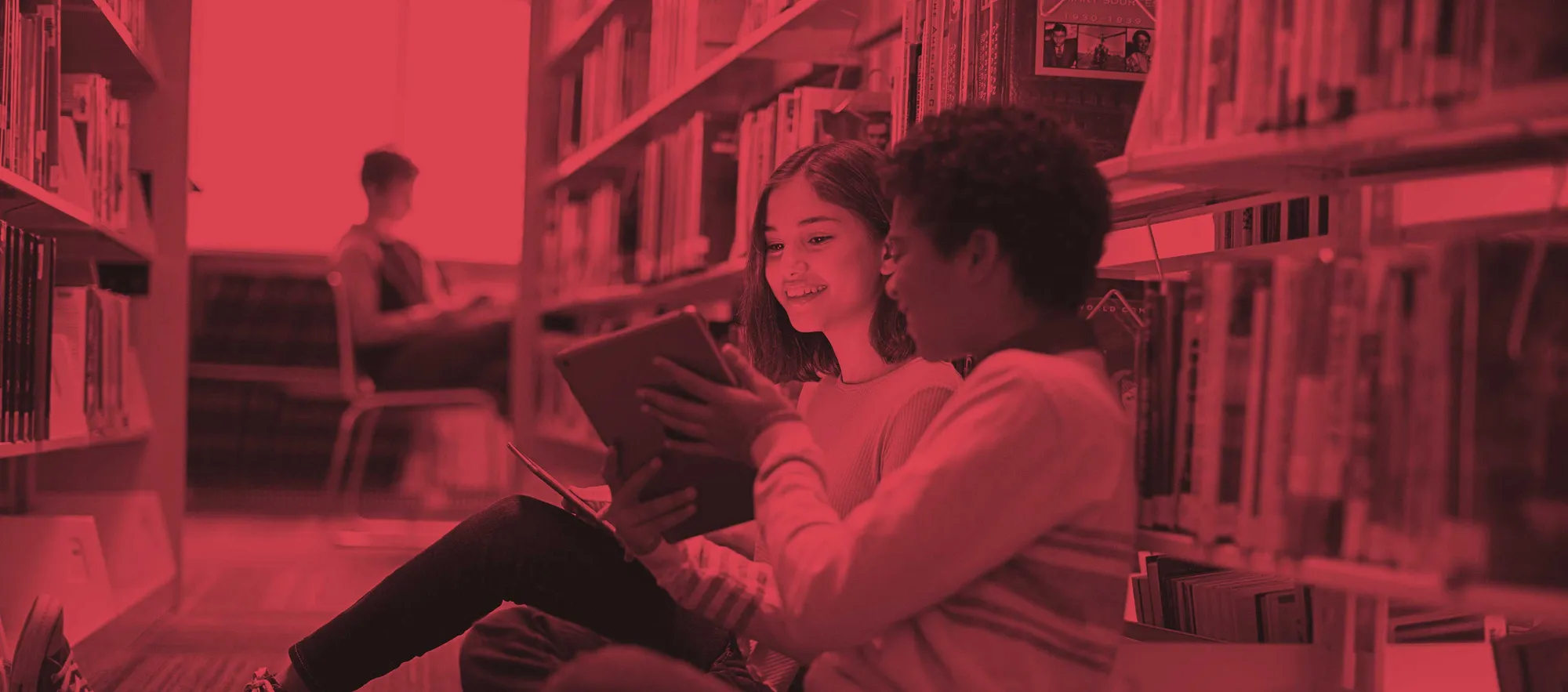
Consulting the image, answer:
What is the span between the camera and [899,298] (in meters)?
1.04

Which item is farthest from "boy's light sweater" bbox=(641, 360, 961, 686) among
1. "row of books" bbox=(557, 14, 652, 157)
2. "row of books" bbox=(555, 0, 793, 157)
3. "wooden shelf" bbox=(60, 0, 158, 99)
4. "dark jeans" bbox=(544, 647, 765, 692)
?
"row of books" bbox=(557, 14, 652, 157)

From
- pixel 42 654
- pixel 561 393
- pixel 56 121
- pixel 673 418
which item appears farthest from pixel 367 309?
pixel 673 418

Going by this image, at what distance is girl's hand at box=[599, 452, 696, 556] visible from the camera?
1116 millimetres

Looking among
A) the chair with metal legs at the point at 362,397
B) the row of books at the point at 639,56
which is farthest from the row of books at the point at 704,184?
the chair with metal legs at the point at 362,397

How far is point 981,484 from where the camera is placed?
0.89 m

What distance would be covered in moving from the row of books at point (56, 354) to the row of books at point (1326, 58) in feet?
5.14

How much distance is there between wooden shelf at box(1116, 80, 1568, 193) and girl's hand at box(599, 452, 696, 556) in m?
0.46

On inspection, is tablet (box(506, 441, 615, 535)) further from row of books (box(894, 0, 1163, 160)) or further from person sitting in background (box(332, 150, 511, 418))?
person sitting in background (box(332, 150, 511, 418))

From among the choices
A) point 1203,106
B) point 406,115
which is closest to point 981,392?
point 1203,106

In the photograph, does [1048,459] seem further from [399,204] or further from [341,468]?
[341,468]

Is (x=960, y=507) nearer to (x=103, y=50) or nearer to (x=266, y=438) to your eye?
(x=103, y=50)

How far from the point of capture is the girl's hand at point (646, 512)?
3.66ft

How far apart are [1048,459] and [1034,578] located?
0.10 meters

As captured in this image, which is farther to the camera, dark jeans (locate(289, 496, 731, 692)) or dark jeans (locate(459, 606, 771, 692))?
dark jeans (locate(459, 606, 771, 692))
